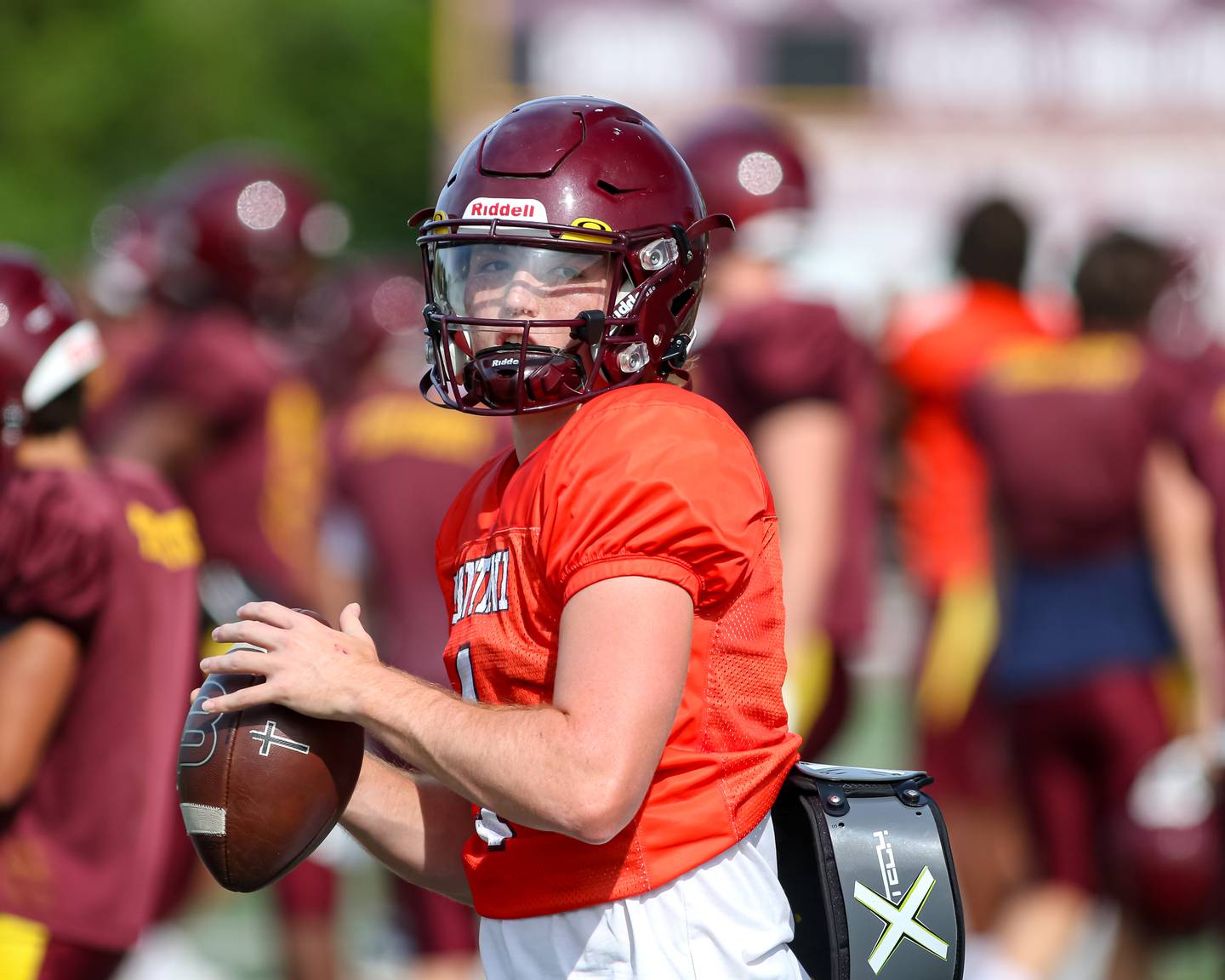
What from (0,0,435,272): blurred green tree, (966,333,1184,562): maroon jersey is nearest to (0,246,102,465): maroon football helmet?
(966,333,1184,562): maroon jersey

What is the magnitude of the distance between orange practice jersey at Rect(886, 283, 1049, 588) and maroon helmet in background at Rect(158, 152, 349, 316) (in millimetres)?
2096

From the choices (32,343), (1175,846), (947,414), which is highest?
(32,343)

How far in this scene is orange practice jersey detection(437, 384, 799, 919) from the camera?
7.09ft

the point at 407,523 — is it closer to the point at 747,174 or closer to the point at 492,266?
the point at 747,174

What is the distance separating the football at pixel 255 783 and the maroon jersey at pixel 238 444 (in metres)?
3.24

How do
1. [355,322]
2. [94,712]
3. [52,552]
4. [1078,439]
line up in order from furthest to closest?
1. [355,322]
2. [1078,439]
3. [94,712]
4. [52,552]

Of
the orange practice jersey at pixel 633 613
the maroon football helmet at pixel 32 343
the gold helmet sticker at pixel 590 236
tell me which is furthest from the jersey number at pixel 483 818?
the maroon football helmet at pixel 32 343

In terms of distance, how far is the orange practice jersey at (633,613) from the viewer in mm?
2160

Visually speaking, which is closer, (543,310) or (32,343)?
(543,310)

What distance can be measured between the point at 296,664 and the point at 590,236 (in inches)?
26.1

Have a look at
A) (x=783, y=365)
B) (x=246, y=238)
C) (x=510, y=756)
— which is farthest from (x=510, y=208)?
(x=246, y=238)

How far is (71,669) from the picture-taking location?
3.32 metres

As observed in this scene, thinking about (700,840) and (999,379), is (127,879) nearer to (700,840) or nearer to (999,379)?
(700,840)

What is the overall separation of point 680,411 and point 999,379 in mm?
3559
